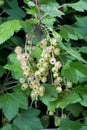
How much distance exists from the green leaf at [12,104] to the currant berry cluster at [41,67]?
61 mm

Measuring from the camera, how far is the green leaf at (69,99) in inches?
39.3

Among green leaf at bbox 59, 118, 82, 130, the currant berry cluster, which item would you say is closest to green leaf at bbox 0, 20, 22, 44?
the currant berry cluster

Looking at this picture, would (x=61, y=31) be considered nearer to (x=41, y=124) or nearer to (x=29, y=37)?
(x=29, y=37)

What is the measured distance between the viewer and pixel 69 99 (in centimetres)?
101

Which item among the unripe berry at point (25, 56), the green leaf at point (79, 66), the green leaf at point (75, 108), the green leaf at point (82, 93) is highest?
the unripe berry at point (25, 56)

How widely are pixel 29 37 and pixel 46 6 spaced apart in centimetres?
10

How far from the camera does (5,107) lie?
107cm

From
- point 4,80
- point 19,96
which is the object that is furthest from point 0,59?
point 19,96

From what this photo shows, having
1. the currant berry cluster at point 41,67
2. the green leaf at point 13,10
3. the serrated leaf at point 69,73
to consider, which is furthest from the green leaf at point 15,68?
the green leaf at point 13,10

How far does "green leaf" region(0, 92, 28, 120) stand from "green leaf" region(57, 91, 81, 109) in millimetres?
118

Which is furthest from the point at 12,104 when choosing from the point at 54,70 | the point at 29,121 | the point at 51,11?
the point at 51,11

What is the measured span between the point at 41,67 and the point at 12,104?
0.18m

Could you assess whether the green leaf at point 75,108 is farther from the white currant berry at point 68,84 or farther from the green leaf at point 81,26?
the green leaf at point 81,26

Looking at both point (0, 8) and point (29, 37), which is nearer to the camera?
point (29, 37)
